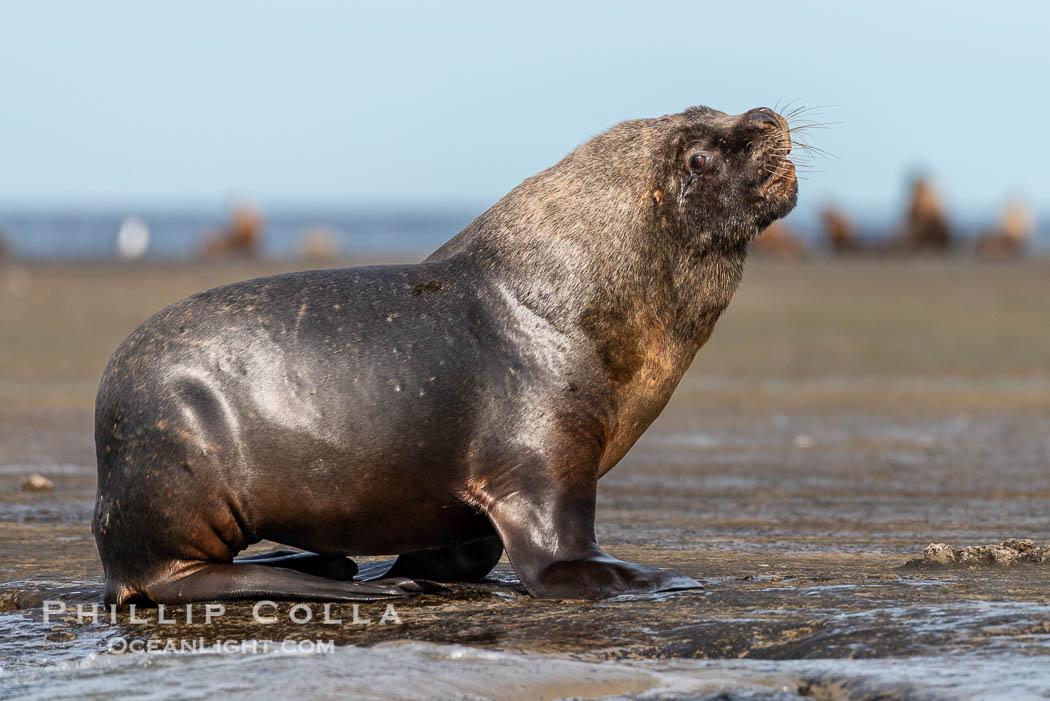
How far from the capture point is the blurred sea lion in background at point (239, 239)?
29.9 m

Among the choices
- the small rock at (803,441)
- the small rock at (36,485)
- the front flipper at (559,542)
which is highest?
the front flipper at (559,542)

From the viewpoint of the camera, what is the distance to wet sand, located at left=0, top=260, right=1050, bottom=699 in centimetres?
376

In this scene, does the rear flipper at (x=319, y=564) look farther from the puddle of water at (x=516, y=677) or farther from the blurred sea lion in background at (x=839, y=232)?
the blurred sea lion in background at (x=839, y=232)

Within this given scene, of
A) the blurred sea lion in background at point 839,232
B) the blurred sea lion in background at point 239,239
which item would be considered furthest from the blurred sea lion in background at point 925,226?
the blurred sea lion in background at point 239,239

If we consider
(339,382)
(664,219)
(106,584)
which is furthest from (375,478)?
(664,219)

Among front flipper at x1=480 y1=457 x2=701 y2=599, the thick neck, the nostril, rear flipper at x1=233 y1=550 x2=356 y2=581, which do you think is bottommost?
rear flipper at x1=233 y1=550 x2=356 y2=581

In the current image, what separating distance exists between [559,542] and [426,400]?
0.65 metres

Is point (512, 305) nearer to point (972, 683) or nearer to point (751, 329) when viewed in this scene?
point (972, 683)

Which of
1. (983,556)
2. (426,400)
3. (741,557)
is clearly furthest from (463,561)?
(983,556)

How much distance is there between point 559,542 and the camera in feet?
15.9

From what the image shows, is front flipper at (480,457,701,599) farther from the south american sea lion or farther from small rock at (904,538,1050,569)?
small rock at (904,538,1050,569)

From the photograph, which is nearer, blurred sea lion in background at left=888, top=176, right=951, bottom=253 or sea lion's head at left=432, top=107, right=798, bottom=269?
sea lion's head at left=432, top=107, right=798, bottom=269

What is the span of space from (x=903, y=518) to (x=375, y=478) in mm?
2931

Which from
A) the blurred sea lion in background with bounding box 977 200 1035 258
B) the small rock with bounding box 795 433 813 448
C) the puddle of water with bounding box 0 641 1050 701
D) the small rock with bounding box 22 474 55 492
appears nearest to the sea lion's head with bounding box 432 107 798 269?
the puddle of water with bounding box 0 641 1050 701
